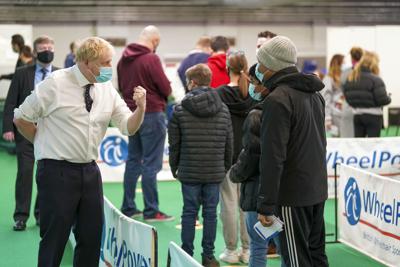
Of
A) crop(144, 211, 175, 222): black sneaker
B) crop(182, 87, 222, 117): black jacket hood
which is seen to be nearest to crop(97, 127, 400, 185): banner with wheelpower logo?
crop(144, 211, 175, 222): black sneaker

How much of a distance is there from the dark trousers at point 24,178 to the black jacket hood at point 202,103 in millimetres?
2026

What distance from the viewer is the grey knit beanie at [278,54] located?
332 centimetres

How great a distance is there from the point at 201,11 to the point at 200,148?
15433mm

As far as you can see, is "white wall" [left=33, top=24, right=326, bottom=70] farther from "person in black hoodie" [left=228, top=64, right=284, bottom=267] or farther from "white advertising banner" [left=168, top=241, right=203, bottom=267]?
"white advertising banner" [left=168, top=241, right=203, bottom=267]

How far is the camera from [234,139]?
5.02 m

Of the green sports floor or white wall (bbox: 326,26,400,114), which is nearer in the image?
the green sports floor

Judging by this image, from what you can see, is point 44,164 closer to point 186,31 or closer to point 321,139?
point 321,139

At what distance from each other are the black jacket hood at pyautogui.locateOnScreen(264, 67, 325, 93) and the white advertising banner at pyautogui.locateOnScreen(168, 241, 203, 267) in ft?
3.17

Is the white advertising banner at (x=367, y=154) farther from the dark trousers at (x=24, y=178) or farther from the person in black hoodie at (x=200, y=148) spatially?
the dark trousers at (x=24, y=178)

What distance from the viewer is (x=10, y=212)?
6.89 metres

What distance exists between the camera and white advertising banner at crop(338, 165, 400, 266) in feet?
16.0

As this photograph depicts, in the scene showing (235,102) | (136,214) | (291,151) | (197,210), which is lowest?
(136,214)

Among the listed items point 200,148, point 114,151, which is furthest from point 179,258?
point 114,151

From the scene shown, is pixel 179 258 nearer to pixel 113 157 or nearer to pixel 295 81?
pixel 295 81
